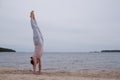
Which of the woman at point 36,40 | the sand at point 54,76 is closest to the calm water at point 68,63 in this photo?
the sand at point 54,76

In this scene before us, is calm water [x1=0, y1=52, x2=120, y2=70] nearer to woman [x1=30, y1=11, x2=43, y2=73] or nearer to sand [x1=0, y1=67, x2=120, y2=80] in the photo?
sand [x1=0, y1=67, x2=120, y2=80]

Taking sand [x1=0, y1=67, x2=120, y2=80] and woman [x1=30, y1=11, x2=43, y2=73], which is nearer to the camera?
sand [x1=0, y1=67, x2=120, y2=80]

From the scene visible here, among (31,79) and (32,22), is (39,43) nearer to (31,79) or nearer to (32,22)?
(32,22)

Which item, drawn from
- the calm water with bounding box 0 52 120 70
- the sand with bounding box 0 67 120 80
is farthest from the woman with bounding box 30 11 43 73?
the calm water with bounding box 0 52 120 70

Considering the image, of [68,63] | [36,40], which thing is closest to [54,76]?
[36,40]

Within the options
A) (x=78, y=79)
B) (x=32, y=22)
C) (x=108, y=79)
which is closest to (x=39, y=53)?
(x=32, y=22)

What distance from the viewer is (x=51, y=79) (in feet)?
33.3

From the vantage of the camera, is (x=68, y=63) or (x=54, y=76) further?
(x=68, y=63)

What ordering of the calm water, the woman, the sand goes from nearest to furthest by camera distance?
the sand
the woman
the calm water

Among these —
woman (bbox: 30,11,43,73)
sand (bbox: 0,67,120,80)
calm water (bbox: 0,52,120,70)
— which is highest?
woman (bbox: 30,11,43,73)

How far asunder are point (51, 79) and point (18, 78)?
1118 millimetres

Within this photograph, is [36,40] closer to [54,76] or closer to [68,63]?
[54,76]

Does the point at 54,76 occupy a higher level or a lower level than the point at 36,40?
lower

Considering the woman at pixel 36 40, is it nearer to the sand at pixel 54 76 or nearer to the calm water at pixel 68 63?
the sand at pixel 54 76
